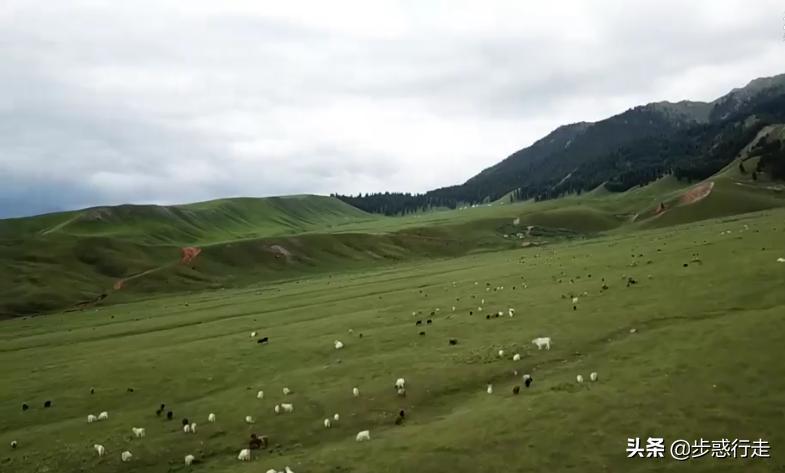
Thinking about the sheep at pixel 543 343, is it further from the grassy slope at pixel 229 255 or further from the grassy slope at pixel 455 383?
the grassy slope at pixel 229 255

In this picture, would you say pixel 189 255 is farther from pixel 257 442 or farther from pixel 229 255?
pixel 257 442

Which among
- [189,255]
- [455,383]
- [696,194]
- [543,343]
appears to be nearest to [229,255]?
[189,255]

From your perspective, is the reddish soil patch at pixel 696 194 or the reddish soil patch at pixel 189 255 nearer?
the reddish soil patch at pixel 189 255

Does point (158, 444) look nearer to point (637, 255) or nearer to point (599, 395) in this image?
point (599, 395)

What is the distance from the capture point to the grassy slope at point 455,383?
67.6ft

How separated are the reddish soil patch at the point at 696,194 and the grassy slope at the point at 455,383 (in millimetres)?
121327

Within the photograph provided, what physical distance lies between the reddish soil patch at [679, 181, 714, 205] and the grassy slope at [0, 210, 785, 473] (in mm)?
121327

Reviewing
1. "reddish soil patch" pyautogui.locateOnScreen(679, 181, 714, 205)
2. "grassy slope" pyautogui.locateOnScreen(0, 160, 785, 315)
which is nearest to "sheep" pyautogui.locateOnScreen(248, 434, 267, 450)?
"grassy slope" pyautogui.locateOnScreen(0, 160, 785, 315)

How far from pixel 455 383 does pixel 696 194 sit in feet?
550

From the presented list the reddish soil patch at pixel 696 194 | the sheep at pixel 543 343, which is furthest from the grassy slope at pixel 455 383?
the reddish soil patch at pixel 696 194

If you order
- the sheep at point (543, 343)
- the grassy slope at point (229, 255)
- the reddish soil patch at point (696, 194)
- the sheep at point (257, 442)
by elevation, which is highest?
the reddish soil patch at point (696, 194)

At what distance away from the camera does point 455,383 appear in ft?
92.5

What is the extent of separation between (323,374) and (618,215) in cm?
18123

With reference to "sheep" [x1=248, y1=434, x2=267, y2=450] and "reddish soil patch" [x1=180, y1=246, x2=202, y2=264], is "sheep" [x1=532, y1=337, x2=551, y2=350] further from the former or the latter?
"reddish soil patch" [x1=180, y1=246, x2=202, y2=264]
